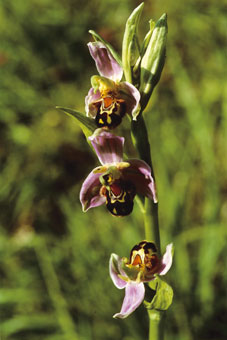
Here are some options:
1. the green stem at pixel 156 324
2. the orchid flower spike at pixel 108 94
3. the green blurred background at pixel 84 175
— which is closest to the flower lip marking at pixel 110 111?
the orchid flower spike at pixel 108 94

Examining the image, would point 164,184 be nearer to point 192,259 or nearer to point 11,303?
point 192,259

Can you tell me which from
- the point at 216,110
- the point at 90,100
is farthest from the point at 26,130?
the point at 90,100

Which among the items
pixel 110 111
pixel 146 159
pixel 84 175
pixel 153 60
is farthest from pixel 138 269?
pixel 84 175

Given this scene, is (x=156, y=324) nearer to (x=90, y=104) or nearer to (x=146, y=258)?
(x=146, y=258)

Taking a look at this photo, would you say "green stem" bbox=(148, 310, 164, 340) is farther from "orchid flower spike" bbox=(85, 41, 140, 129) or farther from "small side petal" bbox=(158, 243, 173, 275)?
"orchid flower spike" bbox=(85, 41, 140, 129)

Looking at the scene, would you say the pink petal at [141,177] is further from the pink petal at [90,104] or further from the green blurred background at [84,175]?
the green blurred background at [84,175]
